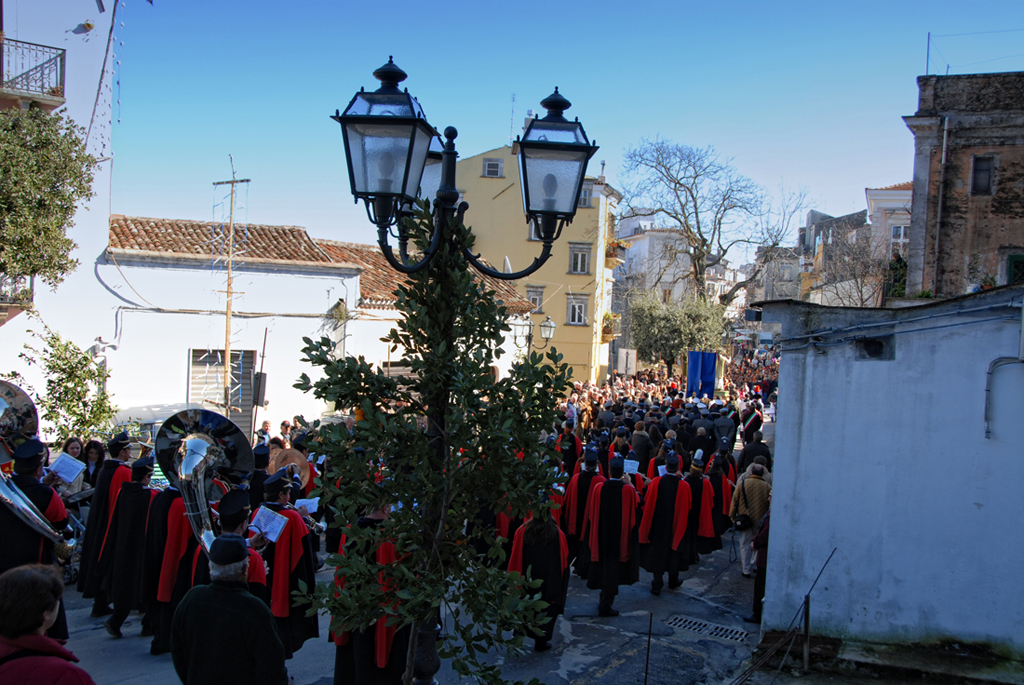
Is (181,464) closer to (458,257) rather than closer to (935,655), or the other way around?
(458,257)

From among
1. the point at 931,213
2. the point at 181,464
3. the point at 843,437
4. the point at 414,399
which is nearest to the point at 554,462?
the point at 414,399

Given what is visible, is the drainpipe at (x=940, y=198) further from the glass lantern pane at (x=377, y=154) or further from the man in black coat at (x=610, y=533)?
the glass lantern pane at (x=377, y=154)

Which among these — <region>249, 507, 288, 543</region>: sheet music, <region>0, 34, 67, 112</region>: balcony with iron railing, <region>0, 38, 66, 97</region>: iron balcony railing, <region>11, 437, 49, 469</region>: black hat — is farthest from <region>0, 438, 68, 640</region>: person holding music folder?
<region>0, 38, 66, 97</region>: iron balcony railing

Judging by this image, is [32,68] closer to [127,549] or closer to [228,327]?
[228,327]


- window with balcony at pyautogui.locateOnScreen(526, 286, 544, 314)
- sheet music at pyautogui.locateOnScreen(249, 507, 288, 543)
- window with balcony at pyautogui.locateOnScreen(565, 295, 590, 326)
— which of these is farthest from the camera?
window with balcony at pyautogui.locateOnScreen(565, 295, 590, 326)

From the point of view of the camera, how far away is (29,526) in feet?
18.7

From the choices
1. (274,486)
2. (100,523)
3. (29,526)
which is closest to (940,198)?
(274,486)

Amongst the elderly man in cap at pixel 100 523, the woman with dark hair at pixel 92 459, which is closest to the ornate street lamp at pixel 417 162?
the elderly man in cap at pixel 100 523

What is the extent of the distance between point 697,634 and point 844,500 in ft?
7.29

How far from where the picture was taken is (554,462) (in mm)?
3826

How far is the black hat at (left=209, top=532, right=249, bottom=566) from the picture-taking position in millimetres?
3771

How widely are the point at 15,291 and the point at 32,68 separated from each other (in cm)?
467

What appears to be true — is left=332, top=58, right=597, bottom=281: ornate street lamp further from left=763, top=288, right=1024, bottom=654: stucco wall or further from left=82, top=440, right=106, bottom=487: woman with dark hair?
left=82, top=440, right=106, bottom=487: woman with dark hair

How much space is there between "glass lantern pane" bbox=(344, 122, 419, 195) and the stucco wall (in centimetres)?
488
